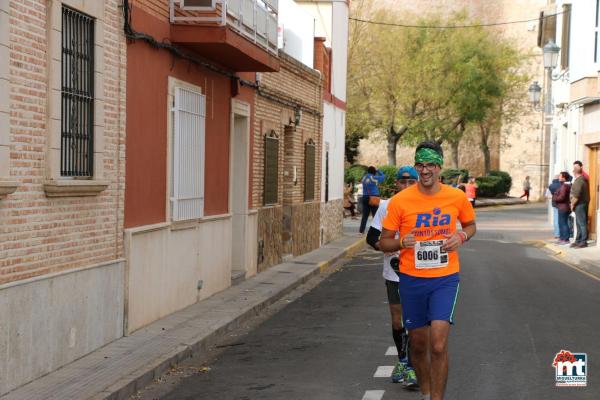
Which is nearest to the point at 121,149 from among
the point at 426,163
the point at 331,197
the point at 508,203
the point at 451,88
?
the point at 426,163

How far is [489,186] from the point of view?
5819 cm

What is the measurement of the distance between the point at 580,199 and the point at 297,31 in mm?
7775

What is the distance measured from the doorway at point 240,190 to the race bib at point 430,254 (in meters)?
9.97

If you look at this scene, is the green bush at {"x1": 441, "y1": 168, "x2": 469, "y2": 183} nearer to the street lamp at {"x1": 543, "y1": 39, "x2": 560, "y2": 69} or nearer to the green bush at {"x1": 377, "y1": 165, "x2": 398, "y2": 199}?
the green bush at {"x1": 377, "y1": 165, "x2": 398, "y2": 199}

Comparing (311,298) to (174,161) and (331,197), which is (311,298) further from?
(331,197)

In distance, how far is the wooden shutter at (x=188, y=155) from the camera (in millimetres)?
12516

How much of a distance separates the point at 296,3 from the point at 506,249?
8263mm

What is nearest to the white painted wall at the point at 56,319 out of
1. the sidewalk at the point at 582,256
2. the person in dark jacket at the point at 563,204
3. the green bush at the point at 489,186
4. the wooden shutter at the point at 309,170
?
the sidewalk at the point at 582,256

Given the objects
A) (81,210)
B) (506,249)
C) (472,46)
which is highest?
(472,46)

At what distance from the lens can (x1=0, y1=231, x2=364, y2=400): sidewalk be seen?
7762mm

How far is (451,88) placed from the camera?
2057 inches

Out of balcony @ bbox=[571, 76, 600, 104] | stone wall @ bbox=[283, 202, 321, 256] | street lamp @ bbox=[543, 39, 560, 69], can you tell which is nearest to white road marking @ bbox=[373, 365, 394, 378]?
→ stone wall @ bbox=[283, 202, 321, 256]
